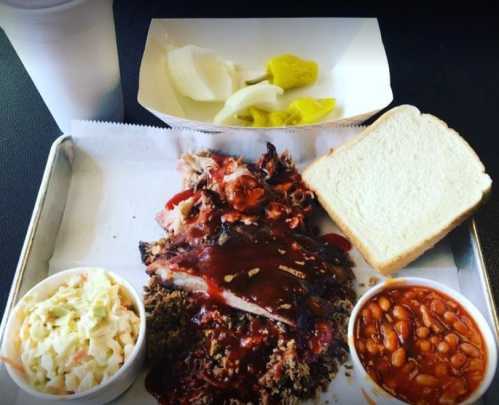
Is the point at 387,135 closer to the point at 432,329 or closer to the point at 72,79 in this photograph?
the point at 432,329

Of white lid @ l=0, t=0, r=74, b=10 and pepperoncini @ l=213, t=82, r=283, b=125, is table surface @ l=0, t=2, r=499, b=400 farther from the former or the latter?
white lid @ l=0, t=0, r=74, b=10

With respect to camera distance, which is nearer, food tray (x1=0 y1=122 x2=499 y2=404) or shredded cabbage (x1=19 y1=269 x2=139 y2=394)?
shredded cabbage (x1=19 y1=269 x2=139 y2=394)

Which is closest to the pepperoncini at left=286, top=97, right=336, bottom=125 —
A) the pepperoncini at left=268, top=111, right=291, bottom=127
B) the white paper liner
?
the pepperoncini at left=268, top=111, right=291, bottom=127

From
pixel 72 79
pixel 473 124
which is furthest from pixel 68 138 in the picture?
pixel 473 124

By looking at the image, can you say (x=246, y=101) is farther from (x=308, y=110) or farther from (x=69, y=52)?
(x=69, y=52)

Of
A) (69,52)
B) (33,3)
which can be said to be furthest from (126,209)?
(33,3)

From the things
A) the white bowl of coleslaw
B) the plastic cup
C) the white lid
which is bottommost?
the white bowl of coleslaw
